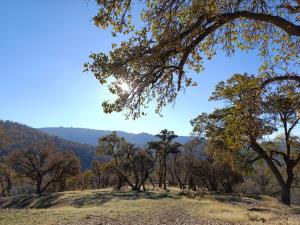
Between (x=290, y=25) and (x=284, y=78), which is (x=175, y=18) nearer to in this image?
(x=290, y=25)

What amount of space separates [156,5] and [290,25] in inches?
132

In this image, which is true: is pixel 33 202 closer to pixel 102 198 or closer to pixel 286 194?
pixel 102 198

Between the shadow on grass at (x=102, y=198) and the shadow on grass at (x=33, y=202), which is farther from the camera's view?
the shadow on grass at (x=33, y=202)

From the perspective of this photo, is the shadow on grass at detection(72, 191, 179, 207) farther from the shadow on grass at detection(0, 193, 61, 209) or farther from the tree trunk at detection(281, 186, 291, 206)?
the tree trunk at detection(281, 186, 291, 206)

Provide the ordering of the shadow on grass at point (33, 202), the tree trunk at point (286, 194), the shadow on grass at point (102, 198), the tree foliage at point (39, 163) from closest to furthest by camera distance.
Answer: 1. the tree trunk at point (286, 194)
2. the shadow on grass at point (102, 198)
3. the shadow on grass at point (33, 202)
4. the tree foliage at point (39, 163)

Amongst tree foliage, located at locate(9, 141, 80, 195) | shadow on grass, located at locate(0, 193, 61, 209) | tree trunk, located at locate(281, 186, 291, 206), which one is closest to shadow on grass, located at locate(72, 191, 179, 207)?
shadow on grass, located at locate(0, 193, 61, 209)

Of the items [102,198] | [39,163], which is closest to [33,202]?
[102,198]

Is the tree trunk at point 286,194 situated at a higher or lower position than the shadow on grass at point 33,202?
higher

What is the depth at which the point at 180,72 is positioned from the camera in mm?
10273

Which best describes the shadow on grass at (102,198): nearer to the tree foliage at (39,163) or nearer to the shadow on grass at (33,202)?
the shadow on grass at (33,202)

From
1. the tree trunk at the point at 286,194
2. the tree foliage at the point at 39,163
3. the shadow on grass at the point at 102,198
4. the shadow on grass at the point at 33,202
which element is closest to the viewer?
the tree trunk at the point at 286,194

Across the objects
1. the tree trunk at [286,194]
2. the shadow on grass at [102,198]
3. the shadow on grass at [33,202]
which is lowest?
the shadow on grass at [33,202]

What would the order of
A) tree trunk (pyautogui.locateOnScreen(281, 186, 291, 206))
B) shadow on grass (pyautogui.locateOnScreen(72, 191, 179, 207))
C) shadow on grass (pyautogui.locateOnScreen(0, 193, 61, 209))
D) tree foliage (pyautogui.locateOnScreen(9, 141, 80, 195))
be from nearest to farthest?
tree trunk (pyautogui.locateOnScreen(281, 186, 291, 206)) → shadow on grass (pyautogui.locateOnScreen(72, 191, 179, 207)) → shadow on grass (pyautogui.locateOnScreen(0, 193, 61, 209)) → tree foliage (pyautogui.locateOnScreen(9, 141, 80, 195))

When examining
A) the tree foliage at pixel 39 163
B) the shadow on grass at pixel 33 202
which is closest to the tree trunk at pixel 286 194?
the shadow on grass at pixel 33 202
